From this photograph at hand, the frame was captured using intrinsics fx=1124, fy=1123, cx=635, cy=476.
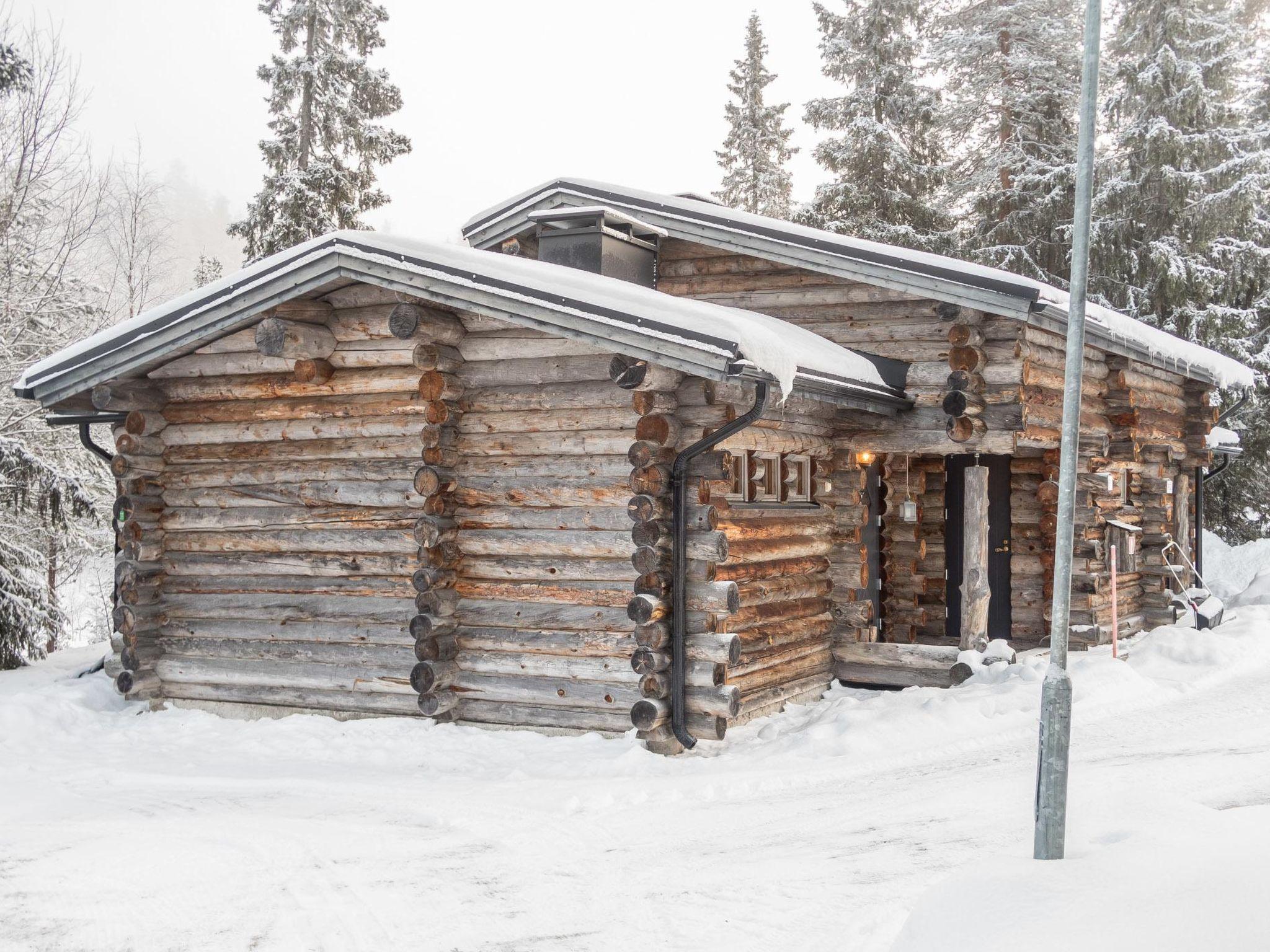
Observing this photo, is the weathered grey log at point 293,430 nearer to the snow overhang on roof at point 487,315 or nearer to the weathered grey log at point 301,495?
the weathered grey log at point 301,495

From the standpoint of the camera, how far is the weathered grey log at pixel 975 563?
12609mm

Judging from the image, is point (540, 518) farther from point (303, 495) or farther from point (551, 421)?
point (303, 495)

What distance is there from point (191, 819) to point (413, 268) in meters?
Answer: 4.72

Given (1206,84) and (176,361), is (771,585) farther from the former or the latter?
(1206,84)

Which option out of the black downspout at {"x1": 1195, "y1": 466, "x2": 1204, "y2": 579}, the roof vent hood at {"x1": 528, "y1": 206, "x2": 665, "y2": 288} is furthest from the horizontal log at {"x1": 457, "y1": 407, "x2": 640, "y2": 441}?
the black downspout at {"x1": 1195, "y1": 466, "x2": 1204, "y2": 579}

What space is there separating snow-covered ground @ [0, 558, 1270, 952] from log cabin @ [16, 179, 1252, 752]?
2.13ft

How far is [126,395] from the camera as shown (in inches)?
448

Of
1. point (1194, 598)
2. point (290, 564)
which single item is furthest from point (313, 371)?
point (1194, 598)

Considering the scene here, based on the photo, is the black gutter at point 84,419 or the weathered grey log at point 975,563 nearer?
the black gutter at point 84,419

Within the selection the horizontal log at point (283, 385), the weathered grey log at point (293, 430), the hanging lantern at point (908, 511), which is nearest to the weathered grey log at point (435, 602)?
the weathered grey log at point (293, 430)

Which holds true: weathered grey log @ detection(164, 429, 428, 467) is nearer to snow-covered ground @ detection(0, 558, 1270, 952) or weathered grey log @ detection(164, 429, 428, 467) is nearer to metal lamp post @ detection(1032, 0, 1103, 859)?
snow-covered ground @ detection(0, 558, 1270, 952)

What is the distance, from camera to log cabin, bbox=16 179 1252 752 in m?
9.61

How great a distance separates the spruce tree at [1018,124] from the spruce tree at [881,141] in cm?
74

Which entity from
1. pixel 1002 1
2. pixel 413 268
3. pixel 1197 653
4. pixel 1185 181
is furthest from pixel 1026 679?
pixel 1002 1
